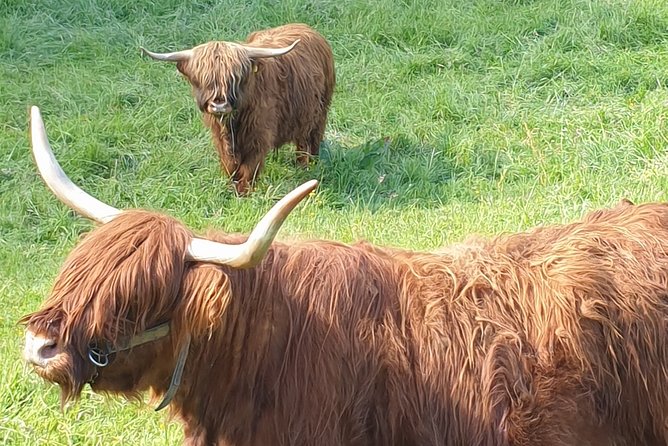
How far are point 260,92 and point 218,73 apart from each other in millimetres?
614

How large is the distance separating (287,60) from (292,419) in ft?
19.1

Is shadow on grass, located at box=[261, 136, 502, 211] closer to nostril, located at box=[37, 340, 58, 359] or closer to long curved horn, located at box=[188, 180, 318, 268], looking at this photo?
long curved horn, located at box=[188, 180, 318, 268]

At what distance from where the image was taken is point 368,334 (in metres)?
2.90

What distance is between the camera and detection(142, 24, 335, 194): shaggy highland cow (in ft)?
23.9

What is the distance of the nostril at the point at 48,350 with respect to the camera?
2.47m

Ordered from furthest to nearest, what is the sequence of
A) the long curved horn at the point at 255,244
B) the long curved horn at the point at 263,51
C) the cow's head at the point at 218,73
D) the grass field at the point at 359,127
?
the long curved horn at the point at 263,51 < the cow's head at the point at 218,73 < the grass field at the point at 359,127 < the long curved horn at the point at 255,244

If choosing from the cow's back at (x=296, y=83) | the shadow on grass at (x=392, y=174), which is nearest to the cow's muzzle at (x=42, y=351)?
the shadow on grass at (x=392, y=174)

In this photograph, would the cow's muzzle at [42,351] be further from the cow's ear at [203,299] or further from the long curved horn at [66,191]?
the long curved horn at [66,191]

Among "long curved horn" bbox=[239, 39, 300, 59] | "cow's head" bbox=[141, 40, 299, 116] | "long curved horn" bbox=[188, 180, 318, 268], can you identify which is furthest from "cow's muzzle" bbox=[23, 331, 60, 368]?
"long curved horn" bbox=[239, 39, 300, 59]

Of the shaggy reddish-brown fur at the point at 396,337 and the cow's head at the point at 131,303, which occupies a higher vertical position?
the cow's head at the point at 131,303

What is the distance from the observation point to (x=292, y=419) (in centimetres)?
278

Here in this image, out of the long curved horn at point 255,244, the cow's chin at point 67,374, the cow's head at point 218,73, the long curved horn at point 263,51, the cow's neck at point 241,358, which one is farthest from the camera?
the long curved horn at point 263,51

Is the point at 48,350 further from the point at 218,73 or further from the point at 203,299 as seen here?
the point at 218,73

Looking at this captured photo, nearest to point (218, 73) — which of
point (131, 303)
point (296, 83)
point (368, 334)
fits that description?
point (296, 83)
